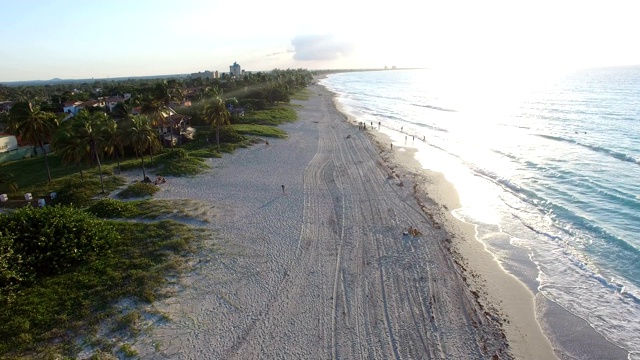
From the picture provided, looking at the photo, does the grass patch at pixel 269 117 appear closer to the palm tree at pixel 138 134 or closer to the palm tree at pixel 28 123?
the palm tree at pixel 138 134

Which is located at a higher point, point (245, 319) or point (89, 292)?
point (89, 292)

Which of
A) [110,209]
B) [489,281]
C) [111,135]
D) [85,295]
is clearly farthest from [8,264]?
[489,281]

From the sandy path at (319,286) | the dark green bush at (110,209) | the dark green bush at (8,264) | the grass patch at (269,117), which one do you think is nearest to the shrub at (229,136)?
the grass patch at (269,117)

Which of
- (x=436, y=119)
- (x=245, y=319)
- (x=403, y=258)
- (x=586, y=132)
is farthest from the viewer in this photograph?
(x=436, y=119)

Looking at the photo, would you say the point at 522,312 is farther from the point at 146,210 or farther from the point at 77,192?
the point at 77,192

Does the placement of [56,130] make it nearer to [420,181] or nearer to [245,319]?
[245,319]

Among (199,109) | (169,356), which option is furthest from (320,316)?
(199,109)
